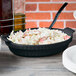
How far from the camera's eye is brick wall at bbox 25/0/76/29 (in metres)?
2.01

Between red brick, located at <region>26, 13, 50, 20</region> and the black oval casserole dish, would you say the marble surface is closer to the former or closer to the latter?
the black oval casserole dish

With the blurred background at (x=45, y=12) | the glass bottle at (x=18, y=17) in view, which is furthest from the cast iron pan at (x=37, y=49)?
the blurred background at (x=45, y=12)

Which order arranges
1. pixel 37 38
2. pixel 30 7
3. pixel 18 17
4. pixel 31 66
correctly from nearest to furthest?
pixel 31 66, pixel 37 38, pixel 18 17, pixel 30 7

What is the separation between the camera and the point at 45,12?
6.66 ft

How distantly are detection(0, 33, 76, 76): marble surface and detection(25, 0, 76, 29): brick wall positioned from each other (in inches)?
36.1

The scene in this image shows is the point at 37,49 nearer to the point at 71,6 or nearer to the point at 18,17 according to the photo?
the point at 18,17

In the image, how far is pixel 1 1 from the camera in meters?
1.52

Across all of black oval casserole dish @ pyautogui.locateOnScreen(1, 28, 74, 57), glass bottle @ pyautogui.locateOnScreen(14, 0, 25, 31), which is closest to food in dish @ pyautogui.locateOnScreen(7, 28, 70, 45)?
black oval casserole dish @ pyautogui.locateOnScreen(1, 28, 74, 57)

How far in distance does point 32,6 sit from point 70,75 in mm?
1231

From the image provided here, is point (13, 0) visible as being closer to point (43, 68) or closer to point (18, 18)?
point (18, 18)

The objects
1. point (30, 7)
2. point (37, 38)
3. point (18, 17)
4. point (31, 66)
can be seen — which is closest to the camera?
point (31, 66)

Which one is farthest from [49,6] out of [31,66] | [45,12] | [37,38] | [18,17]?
[31,66]

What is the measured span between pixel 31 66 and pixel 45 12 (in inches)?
44.0

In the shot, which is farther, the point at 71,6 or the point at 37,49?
the point at 71,6
